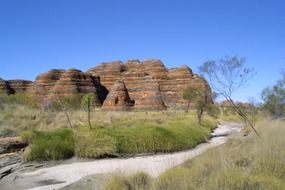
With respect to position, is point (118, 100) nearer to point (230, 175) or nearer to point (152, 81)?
point (152, 81)

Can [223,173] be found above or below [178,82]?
below

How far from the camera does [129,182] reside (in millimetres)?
8891

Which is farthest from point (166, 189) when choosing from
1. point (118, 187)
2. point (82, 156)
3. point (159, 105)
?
point (159, 105)

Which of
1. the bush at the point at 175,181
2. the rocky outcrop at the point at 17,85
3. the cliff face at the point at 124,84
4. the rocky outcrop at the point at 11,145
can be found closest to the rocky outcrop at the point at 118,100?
the cliff face at the point at 124,84

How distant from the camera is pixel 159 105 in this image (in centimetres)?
10669

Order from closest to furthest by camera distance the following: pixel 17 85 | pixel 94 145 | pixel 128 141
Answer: pixel 94 145 < pixel 128 141 < pixel 17 85

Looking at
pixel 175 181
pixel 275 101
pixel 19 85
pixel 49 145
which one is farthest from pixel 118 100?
pixel 175 181

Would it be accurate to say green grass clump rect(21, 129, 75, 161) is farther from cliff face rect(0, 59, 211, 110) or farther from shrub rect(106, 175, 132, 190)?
cliff face rect(0, 59, 211, 110)

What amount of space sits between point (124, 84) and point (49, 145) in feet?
310

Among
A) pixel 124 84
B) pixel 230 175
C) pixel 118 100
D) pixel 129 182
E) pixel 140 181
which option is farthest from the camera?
pixel 124 84

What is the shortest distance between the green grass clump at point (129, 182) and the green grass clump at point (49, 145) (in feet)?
30.9

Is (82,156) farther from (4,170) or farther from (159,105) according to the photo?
(159,105)

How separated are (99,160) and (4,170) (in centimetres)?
467

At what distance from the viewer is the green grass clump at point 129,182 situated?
8570 mm
